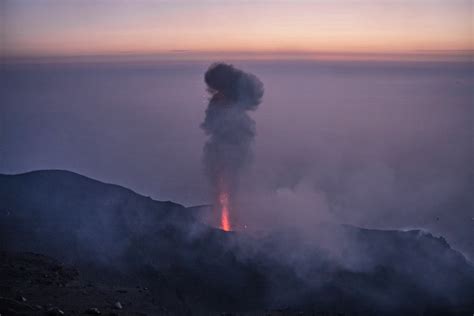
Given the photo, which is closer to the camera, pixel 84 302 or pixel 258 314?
pixel 84 302

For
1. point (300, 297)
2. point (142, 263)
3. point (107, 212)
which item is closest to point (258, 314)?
point (300, 297)

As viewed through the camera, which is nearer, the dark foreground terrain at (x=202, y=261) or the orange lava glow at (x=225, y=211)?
the dark foreground terrain at (x=202, y=261)

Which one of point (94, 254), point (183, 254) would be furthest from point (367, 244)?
point (94, 254)

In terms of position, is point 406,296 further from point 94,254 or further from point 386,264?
point 94,254

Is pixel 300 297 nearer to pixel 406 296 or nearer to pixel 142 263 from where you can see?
pixel 406 296

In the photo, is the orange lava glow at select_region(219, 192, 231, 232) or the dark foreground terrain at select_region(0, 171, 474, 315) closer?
the dark foreground terrain at select_region(0, 171, 474, 315)

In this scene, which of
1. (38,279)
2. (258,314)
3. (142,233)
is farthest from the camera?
(142,233)

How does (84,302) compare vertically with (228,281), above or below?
above

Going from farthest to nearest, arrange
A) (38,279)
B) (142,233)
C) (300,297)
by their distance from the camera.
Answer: (142,233)
(300,297)
(38,279)
